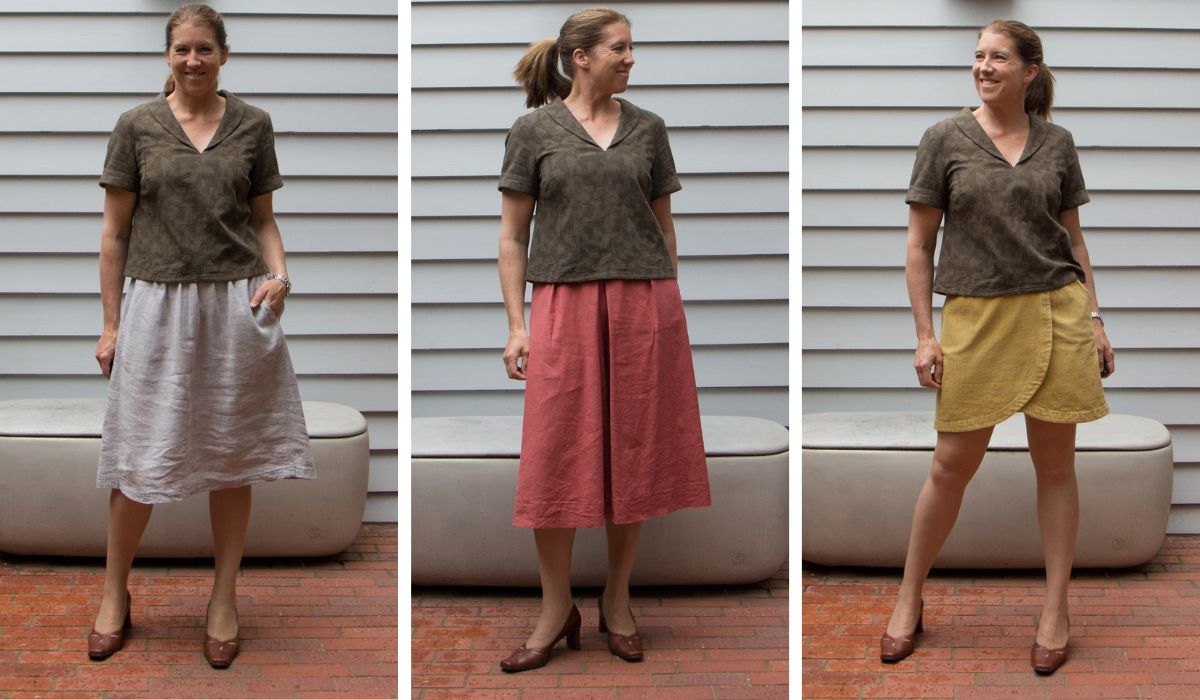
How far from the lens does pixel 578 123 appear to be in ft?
9.48

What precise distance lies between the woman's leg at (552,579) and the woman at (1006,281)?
822mm

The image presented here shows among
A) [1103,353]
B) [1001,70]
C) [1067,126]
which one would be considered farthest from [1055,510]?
[1067,126]

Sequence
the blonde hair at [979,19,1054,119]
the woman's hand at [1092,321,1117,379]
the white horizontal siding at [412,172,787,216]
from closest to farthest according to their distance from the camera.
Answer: the blonde hair at [979,19,1054,119], the woman's hand at [1092,321,1117,379], the white horizontal siding at [412,172,787,216]

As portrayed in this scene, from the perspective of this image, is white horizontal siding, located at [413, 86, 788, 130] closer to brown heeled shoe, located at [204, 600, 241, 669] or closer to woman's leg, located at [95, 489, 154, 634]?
woman's leg, located at [95, 489, 154, 634]

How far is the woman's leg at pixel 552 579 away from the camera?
3047 millimetres

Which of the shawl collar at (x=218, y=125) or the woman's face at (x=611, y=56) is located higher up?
the woman's face at (x=611, y=56)

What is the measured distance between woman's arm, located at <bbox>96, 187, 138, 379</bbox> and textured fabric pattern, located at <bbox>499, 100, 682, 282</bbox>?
94cm

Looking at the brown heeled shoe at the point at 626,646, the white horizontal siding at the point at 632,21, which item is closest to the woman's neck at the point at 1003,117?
the white horizontal siding at the point at 632,21

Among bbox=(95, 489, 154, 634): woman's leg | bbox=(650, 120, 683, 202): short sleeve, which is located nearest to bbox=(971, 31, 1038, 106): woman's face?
bbox=(650, 120, 683, 202): short sleeve

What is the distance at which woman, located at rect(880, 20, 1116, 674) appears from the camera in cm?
286

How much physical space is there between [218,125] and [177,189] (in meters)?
0.19

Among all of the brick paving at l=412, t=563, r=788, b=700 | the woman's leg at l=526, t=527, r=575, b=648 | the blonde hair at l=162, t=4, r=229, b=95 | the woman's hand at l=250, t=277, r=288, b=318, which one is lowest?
the brick paving at l=412, t=563, r=788, b=700

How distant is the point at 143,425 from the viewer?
9.72 ft

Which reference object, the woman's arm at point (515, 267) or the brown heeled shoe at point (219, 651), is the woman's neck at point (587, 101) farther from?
the brown heeled shoe at point (219, 651)
